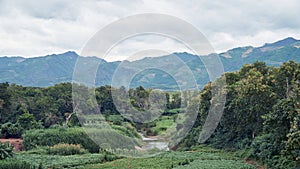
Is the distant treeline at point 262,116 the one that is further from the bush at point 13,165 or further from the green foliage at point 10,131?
the green foliage at point 10,131

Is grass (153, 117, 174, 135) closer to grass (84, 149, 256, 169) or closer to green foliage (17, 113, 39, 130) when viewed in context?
green foliage (17, 113, 39, 130)

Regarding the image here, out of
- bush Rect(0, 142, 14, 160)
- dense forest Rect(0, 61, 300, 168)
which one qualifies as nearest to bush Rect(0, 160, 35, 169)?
bush Rect(0, 142, 14, 160)

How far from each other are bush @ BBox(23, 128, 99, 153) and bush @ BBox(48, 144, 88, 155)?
2045 mm

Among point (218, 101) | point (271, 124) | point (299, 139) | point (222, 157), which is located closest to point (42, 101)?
point (218, 101)

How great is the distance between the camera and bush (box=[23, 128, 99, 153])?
31992 millimetres

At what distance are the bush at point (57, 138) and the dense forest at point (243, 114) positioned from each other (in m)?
3.55

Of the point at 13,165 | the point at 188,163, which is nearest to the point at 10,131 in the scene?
the point at 13,165

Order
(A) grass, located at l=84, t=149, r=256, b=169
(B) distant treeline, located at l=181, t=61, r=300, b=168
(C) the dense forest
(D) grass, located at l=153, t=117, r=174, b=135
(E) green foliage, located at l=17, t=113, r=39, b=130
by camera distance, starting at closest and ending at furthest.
→ (B) distant treeline, located at l=181, t=61, r=300, b=168 < (C) the dense forest < (A) grass, located at l=84, t=149, r=256, b=169 < (E) green foliage, located at l=17, t=113, r=39, b=130 < (D) grass, located at l=153, t=117, r=174, b=135

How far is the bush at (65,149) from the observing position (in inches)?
1157

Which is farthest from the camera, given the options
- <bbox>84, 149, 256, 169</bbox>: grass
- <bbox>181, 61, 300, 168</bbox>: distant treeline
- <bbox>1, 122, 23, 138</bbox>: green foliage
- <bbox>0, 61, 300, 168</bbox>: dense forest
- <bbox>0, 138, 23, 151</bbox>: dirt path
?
<bbox>1, 122, 23, 138</bbox>: green foliage

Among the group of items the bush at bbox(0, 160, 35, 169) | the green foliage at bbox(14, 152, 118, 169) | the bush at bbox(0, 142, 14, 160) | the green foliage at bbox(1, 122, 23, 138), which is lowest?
the green foliage at bbox(14, 152, 118, 169)

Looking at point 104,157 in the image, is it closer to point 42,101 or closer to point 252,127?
point 252,127

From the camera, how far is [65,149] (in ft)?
97.9

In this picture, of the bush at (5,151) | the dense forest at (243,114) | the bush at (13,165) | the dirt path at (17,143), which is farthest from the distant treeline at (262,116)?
the bush at (5,151)
